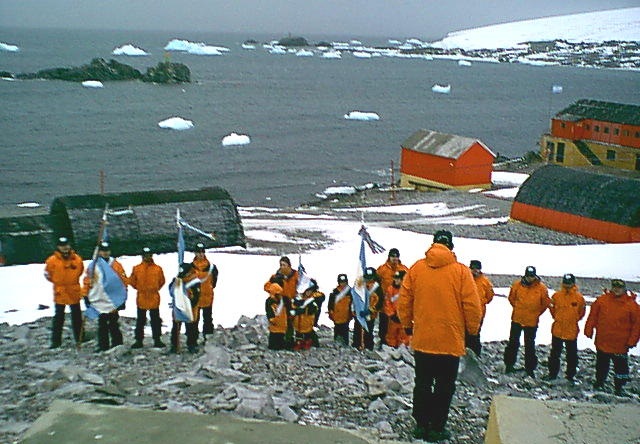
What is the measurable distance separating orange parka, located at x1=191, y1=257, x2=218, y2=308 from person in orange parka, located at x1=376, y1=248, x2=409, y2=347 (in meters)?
2.38

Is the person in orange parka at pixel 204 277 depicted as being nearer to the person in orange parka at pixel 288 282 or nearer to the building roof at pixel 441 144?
the person in orange parka at pixel 288 282

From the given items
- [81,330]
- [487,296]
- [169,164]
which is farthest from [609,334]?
[169,164]

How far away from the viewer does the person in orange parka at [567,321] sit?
30.5ft

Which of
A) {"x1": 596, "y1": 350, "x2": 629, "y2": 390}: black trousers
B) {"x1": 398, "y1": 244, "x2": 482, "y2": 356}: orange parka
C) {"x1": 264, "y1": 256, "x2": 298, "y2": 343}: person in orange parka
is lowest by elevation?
{"x1": 596, "y1": 350, "x2": 629, "y2": 390}: black trousers

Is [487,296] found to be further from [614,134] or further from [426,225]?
[614,134]

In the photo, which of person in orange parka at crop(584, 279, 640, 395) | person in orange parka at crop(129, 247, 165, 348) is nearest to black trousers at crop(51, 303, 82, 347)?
person in orange parka at crop(129, 247, 165, 348)

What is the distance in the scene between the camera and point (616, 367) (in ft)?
30.0

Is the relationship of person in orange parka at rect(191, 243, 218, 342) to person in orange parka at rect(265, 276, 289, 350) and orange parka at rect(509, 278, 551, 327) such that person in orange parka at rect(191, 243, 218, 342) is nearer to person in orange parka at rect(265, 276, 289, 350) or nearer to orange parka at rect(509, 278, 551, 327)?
person in orange parka at rect(265, 276, 289, 350)

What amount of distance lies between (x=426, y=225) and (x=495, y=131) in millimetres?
51010

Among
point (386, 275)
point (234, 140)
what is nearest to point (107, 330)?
point (386, 275)

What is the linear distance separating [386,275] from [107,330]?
3943mm

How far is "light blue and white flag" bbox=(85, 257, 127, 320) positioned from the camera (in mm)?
9594

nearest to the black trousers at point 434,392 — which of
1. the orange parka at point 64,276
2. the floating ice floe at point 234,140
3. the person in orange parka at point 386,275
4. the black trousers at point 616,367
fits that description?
the black trousers at point 616,367

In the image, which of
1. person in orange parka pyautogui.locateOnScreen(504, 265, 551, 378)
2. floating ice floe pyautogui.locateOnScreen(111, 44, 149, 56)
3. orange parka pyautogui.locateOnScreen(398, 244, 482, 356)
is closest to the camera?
orange parka pyautogui.locateOnScreen(398, 244, 482, 356)
